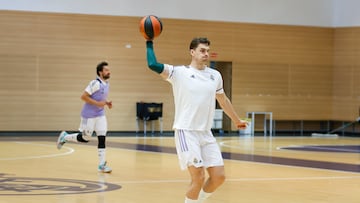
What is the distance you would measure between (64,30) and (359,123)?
13.0 metres

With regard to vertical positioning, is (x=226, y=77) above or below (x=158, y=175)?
above

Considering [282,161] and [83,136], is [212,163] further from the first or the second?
[282,161]

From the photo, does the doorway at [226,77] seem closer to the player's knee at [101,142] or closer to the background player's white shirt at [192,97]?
the player's knee at [101,142]

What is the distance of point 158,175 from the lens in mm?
13242

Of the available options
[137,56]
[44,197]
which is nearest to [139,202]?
[44,197]

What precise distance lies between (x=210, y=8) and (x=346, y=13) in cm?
608

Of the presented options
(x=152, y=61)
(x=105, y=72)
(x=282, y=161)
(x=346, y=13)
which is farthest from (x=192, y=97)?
(x=346, y=13)

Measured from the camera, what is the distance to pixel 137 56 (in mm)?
28094

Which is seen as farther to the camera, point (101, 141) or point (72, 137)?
point (72, 137)

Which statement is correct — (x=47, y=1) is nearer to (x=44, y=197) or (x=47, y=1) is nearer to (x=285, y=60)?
(x=285, y=60)

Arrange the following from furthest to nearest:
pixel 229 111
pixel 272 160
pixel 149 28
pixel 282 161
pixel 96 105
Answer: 1. pixel 272 160
2. pixel 282 161
3. pixel 96 105
4. pixel 229 111
5. pixel 149 28

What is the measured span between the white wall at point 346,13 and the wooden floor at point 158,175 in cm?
1011

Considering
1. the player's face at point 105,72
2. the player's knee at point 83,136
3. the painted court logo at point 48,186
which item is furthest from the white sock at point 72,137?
the painted court logo at point 48,186

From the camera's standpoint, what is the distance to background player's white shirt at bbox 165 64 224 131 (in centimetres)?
777
